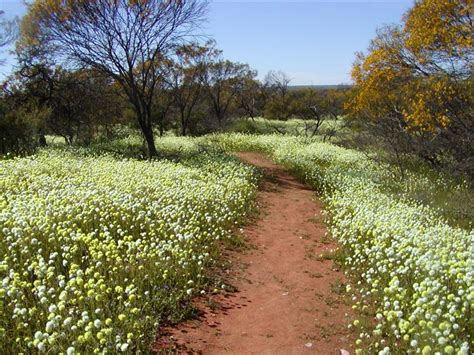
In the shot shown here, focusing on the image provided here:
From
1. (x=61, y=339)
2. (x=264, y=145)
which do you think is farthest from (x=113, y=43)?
(x=61, y=339)

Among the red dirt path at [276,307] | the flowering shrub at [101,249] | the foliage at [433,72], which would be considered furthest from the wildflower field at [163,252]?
the foliage at [433,72]

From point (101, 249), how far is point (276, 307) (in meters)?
2.94

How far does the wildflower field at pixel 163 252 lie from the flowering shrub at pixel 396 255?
0.04 meters

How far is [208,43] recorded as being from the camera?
1209 inches

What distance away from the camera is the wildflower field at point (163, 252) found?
4.51 metres

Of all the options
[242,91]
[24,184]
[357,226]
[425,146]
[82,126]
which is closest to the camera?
[357,226]

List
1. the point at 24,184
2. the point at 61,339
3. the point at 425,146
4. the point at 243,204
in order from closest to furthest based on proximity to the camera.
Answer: the point at 61,339, the point at 24,184, the point at 243,204, the point at 425,146

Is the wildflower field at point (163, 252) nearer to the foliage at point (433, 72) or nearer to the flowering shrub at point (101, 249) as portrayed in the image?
the flowering shrub at point (101, 249)

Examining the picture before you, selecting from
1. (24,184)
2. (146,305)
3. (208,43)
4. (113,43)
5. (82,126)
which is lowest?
(146,305)

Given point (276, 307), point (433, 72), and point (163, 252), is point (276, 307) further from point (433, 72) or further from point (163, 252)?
point (433, 72)

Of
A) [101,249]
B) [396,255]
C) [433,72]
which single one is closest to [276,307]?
[396,255]

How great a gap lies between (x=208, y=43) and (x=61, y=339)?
28.9m

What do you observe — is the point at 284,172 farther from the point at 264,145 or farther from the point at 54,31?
the point at 54,31

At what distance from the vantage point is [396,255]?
5.93m
